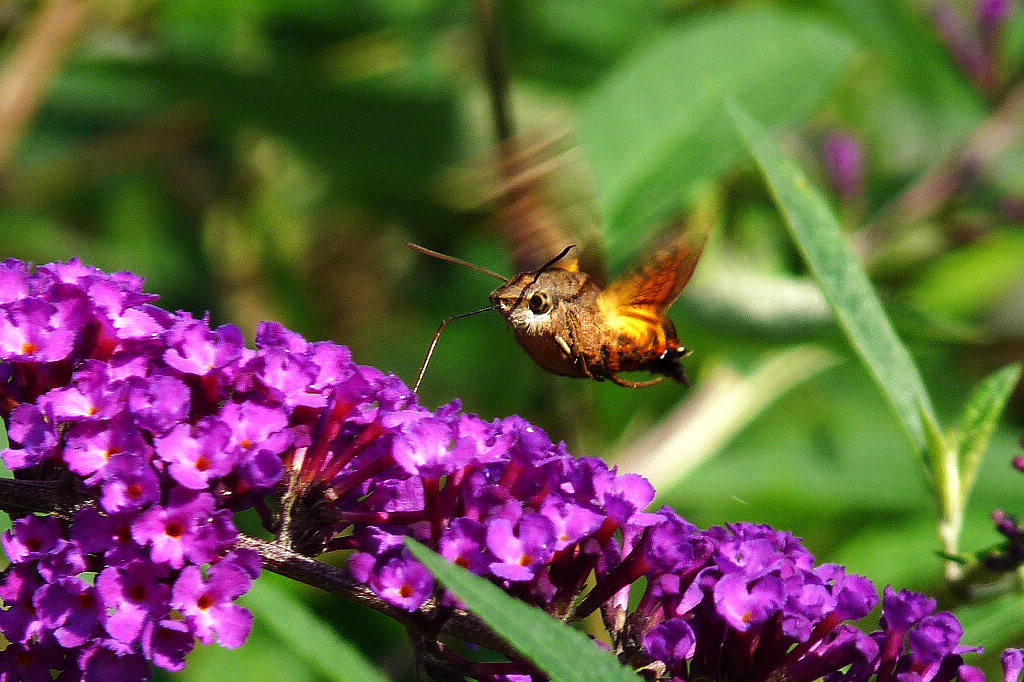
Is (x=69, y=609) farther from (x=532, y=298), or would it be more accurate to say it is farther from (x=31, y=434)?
(x=532, y=298)

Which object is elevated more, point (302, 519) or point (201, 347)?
point (201, 347)

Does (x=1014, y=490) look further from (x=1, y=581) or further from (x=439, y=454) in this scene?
(x=1, y=581)

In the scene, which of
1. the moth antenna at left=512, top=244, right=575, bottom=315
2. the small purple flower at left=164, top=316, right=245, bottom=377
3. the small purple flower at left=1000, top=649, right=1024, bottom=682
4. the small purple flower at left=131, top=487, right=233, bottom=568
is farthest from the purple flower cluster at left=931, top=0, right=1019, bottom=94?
the small purple flower at left=131, top=487, right=233, bottom=568

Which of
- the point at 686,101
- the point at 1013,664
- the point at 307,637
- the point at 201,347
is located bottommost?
the point at 307,637

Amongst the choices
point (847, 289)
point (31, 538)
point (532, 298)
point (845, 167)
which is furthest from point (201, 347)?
point (845, 167)

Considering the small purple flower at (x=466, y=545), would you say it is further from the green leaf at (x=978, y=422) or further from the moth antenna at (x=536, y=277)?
the green leaf at (x=978, y=422)

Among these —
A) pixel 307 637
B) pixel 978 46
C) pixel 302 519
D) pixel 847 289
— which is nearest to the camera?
pixel 302 519

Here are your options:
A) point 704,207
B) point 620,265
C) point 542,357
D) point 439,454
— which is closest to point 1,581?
point 439,454

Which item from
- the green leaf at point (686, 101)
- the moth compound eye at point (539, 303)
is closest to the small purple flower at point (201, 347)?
the moth compound eye at point (539, 303)
